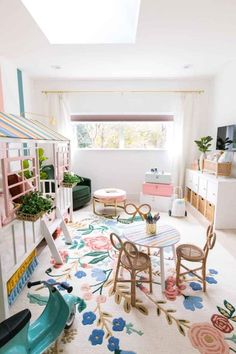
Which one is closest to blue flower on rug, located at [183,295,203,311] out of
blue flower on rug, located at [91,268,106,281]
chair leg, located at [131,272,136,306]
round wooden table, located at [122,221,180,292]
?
round wooden table, located at [122,221,180,292]

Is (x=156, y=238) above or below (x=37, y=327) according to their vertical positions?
above

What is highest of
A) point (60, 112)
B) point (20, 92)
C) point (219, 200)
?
point (20, 92)

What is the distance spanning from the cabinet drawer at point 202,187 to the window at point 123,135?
1.28 metres

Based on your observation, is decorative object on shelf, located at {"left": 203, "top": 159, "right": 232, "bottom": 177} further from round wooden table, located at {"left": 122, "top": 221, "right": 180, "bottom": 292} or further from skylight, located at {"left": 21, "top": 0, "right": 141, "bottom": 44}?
skylight, located at {"left": 21, "top": 0, "right": 141, "bottom": 44}

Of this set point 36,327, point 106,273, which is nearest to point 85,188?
point 106,273

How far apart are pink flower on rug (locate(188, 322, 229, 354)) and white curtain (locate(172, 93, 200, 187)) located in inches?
131

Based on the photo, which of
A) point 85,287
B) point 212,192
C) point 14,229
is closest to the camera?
point 14,229

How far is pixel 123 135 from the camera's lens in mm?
4832

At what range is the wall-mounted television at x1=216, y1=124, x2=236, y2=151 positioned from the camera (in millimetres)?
3303

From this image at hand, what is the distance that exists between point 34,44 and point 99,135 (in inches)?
90.2

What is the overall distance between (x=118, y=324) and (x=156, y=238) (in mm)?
792

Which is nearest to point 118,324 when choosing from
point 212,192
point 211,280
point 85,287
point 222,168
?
point 85,287

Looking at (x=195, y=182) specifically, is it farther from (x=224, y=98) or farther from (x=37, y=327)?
(x=37, y=327)

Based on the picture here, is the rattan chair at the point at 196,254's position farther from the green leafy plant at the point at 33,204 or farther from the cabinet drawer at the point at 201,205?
the cabinet drawer at the point at 201,205
